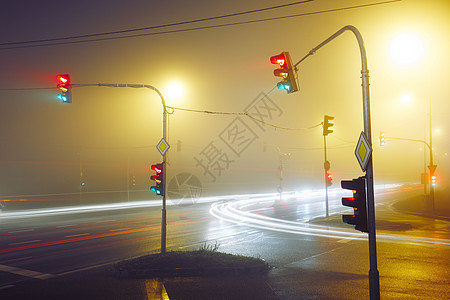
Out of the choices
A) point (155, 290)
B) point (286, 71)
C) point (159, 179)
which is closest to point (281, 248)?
point (159, 179)

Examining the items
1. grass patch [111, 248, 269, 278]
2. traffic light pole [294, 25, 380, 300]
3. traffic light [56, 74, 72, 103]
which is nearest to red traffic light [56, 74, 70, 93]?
traffic light [56, 74, 72, 103]

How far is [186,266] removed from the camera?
9656mm

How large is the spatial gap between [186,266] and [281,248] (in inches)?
203

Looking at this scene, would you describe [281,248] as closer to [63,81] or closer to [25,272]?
[25,272]

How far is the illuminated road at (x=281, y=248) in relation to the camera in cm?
888

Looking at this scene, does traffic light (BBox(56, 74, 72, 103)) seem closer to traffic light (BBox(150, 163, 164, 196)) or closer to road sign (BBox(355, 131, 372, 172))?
traffic light (BBox(150, 163, 164, 196))

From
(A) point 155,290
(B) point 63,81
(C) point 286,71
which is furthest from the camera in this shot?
(B) point 63,81

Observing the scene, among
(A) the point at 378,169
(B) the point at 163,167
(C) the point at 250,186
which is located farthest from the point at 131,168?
(A) the point at 378,169

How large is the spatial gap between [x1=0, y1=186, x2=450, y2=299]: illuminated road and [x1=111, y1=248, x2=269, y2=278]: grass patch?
85 cm

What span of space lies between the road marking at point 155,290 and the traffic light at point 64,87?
24.7 feet

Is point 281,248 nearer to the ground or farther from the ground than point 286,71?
nearer to the ground

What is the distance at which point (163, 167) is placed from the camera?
11805 millimetres

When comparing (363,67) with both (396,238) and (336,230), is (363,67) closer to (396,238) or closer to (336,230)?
(396,238)

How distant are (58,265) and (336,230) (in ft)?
43.9
